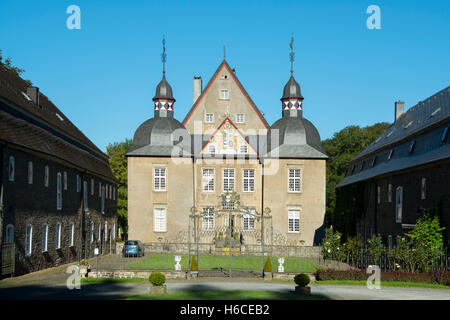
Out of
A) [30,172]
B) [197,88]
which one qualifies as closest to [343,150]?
[197,88]

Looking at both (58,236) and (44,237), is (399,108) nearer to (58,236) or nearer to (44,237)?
(58,236)

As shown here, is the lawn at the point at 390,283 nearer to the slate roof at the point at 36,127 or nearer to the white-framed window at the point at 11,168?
the white-framed window at the point at 11,168

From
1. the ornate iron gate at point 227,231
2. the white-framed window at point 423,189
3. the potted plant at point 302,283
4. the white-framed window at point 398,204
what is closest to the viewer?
the potted plant at point 302,283

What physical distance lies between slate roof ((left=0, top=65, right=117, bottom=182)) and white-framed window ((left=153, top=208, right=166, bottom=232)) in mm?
5333

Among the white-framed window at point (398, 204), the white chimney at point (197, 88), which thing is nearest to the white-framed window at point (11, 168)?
the white-framed window at point (398, 204)

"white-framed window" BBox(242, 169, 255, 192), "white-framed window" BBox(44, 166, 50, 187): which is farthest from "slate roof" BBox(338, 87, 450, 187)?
"white-framed window" BBox(44, 166, 50, 187)

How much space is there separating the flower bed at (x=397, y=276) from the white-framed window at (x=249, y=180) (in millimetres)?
19281

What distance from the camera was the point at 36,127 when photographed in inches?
1105

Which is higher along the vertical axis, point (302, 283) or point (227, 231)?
point (302, 283)

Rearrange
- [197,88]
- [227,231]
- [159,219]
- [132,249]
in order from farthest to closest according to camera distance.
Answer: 1. [197,88]
2. [159,219]
3. [227,231]
4. [132,249]

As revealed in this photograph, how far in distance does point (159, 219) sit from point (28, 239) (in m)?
17.9

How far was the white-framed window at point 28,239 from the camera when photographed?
Answer: 966 inches
